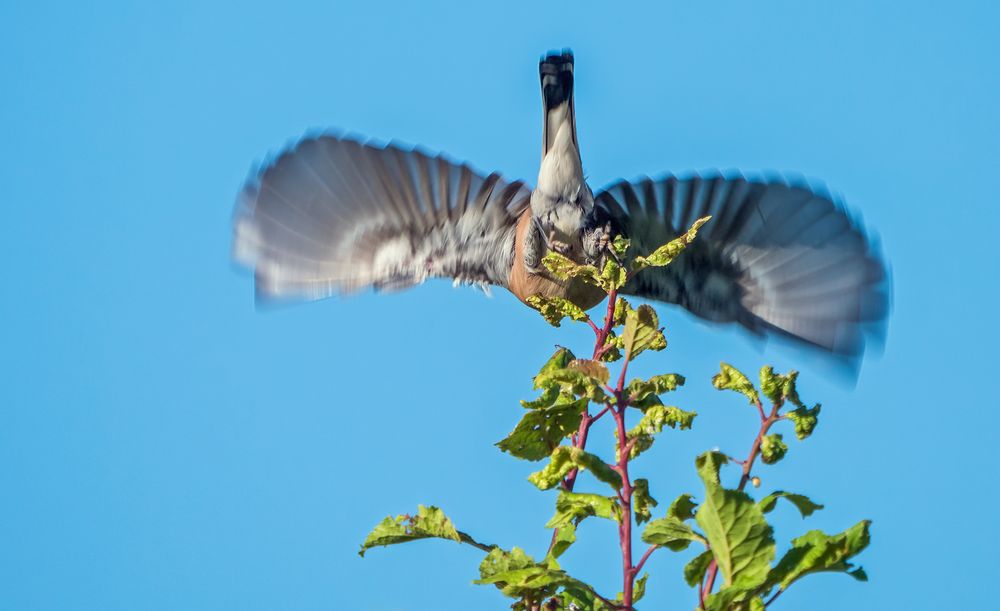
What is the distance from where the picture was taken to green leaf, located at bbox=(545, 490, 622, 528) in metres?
2.59

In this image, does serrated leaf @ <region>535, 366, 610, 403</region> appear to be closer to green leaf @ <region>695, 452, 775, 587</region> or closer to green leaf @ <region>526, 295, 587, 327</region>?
green leaf @ <region>695, 452, 775, 587</region>

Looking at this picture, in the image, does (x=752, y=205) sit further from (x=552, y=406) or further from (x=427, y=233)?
(x=552, y=406)

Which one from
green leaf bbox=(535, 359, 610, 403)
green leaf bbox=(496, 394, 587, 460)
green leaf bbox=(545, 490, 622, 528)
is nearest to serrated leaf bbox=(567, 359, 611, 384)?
green leaf bbox=(535, 359, 610, 403)

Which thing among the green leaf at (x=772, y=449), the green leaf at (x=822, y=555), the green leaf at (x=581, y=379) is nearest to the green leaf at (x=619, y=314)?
the green leaf at (x=581, y=379)

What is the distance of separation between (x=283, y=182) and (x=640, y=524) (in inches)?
172

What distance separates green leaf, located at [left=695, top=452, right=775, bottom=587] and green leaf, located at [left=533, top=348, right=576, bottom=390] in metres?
0.45

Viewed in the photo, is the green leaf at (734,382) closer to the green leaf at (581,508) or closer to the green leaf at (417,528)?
the green leaf at (581,508)

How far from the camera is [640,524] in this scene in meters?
2.73

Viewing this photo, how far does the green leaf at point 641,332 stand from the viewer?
283cm

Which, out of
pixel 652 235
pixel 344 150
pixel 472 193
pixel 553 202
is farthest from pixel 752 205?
pixel 344 150

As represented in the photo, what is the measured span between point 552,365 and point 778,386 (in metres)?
0.56

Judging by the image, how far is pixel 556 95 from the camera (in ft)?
18.4

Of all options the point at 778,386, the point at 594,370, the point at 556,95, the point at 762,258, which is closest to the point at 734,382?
the point at 778,386

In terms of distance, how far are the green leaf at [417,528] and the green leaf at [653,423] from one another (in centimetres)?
50
